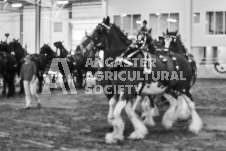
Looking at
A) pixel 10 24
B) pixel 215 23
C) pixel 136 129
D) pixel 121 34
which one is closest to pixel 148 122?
pixel 136 129

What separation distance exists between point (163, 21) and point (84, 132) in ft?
91.3

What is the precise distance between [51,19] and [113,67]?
124 feet

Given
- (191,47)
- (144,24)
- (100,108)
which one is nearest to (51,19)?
(191,47)

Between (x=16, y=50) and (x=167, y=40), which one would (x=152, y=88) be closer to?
(x=167, y=40)

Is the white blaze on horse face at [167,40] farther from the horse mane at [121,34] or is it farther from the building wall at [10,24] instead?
the building wall at [10,24]

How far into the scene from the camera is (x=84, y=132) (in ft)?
26.0

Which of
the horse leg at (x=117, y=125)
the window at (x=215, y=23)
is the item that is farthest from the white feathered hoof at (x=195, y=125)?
the window at (x=215, y=23)

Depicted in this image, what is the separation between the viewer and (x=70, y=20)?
1698 inches

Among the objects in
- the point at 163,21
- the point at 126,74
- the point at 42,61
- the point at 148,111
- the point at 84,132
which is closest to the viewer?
the point at 126,74

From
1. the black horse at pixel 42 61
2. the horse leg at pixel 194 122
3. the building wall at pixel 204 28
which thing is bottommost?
the horse leg at pixel 194 122

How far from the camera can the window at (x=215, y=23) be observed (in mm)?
33250

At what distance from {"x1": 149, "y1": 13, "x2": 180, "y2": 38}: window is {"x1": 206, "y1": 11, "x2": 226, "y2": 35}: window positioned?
2618mm

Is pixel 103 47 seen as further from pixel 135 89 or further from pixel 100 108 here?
pixel 100 108

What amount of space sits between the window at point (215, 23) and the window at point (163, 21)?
2.62m
